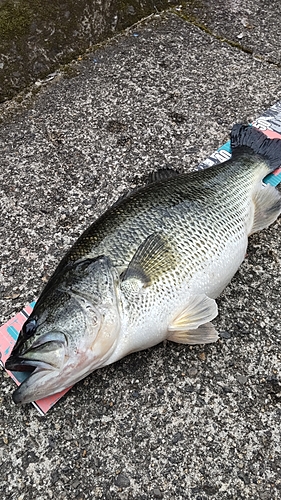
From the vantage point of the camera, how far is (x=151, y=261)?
6.76ft

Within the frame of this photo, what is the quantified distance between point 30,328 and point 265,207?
149cm

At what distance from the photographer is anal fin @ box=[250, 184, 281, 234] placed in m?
2.58

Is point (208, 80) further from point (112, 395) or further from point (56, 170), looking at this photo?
point (112, 395)

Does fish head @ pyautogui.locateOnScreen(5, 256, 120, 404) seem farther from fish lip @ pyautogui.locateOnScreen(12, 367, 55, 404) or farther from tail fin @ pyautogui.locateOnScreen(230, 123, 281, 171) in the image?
tail fin @ pyautogui.locateOnScreen(230, 123, 281, 171)

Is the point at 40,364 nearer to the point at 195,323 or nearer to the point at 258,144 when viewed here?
the point at 195,323

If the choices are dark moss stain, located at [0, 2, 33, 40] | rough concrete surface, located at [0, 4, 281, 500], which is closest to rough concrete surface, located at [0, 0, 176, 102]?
dark moss stain, located at [0, 2, 33, 40]

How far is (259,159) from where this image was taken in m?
2.72

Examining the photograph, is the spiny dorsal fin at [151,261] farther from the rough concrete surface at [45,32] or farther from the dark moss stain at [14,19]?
the dark moss stain at [14,19]

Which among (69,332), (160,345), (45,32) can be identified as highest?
(45,32)

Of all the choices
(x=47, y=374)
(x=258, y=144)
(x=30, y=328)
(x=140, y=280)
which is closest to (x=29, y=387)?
(x=47, y=374)

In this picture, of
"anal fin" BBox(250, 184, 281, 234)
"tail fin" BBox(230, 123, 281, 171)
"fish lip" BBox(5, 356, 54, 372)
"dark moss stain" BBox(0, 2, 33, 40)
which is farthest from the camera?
"dark moss stain" BBox(0, 2, 33, 40)

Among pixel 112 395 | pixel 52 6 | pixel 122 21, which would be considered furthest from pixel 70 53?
pixel 112 395

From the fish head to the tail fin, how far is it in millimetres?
1303

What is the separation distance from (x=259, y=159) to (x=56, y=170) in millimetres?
1315
